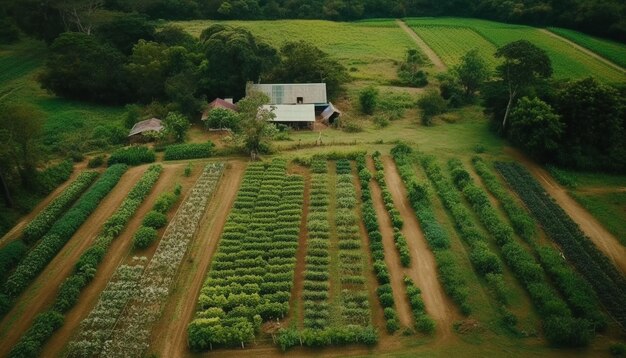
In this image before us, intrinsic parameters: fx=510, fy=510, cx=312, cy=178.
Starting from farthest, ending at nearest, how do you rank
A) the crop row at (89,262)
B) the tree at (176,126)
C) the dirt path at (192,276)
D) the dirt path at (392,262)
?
the tree at (176,126)
the dirt path at (392,262)
the dirt path at (192,276)
the crop row at (89,262)

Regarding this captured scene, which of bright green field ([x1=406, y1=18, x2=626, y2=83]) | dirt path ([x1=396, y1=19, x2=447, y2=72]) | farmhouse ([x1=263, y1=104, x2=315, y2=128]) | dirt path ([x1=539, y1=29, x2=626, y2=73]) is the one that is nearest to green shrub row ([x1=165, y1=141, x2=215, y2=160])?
farmhouse ([x1=263, y1=104, x2=315, y2=128])

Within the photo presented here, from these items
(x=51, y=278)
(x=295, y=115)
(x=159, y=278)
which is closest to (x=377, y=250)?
(x=159, y=278)

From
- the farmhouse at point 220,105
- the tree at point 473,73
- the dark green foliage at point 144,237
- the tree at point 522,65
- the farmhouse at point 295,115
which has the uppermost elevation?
the tree at point 522,65

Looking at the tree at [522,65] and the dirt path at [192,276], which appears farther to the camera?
the tree at [522,65]

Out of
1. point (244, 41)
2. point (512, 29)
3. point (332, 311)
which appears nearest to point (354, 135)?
point (244, 41)

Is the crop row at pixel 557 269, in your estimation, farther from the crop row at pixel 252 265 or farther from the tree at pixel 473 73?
the tree at pixel 473 73

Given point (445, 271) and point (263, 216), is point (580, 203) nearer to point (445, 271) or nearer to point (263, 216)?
point (445, 271)

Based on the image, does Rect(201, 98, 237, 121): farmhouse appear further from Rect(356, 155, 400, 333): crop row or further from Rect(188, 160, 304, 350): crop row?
Rect(356, 155, 400, 333): crop row

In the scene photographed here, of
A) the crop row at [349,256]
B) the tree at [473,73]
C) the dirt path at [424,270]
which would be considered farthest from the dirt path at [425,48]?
the dirt path at [424,270]
